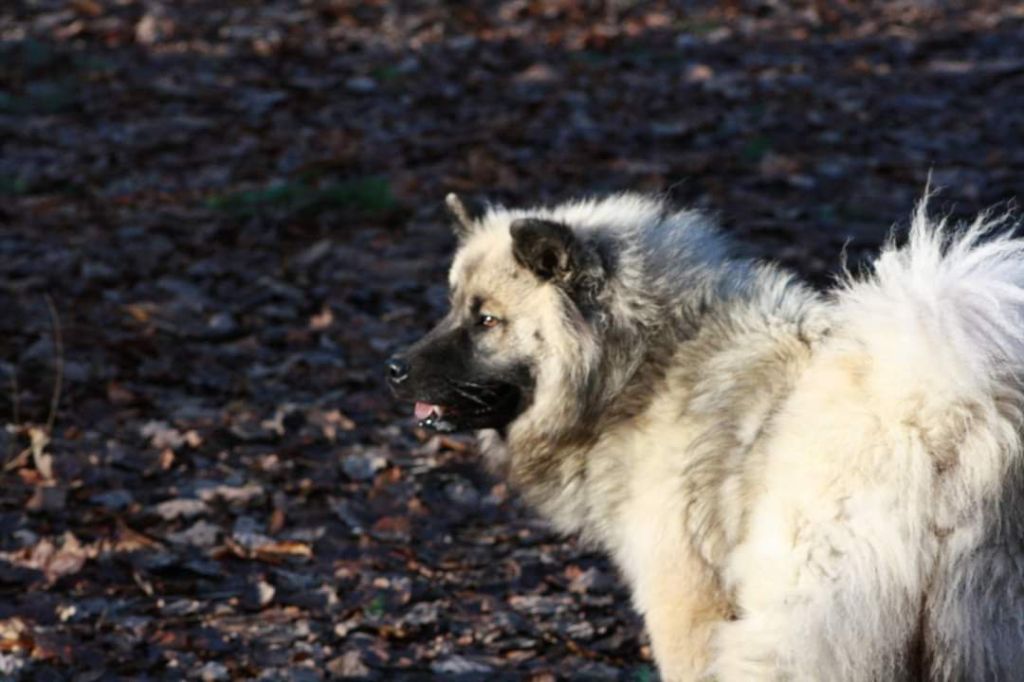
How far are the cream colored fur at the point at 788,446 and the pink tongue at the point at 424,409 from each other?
12.7 inches

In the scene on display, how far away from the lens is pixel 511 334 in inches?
183

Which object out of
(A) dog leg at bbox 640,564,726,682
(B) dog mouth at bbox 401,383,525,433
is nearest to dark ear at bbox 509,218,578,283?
(B) dog mouth at bbox 401,383,525,433

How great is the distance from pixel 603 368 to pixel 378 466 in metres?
2.17

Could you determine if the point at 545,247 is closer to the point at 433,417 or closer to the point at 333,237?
the point at 433,417

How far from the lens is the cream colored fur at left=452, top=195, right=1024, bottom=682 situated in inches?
129

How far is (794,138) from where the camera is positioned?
10.5m

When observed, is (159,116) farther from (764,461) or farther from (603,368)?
(764,461)

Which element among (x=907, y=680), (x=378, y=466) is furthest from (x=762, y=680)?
(x=378, y=466)

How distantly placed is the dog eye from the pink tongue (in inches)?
12.8

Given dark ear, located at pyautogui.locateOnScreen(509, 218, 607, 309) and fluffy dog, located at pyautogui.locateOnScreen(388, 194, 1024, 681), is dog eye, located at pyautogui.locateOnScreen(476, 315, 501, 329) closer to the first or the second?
fluffy dog, located at pyautogui.locateOnScreen(388, 194, 1024, 681)

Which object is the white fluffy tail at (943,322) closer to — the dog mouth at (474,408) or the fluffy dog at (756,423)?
the fluffy dog at (756,423)

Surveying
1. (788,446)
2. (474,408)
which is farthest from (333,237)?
(788,446)

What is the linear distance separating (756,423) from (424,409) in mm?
1401

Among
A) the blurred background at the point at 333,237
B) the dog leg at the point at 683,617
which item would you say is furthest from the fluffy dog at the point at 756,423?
the blurred background at the point at 333,237
